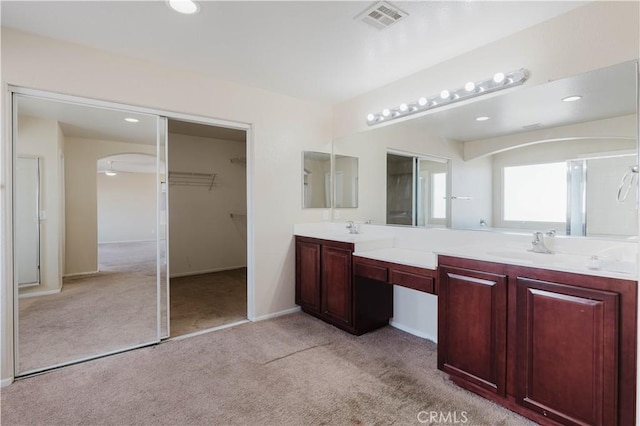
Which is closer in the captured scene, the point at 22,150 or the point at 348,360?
the point at 22,150

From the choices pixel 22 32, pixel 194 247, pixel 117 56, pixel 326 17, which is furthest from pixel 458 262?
pixel 194 247

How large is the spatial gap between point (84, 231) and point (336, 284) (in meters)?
2.32

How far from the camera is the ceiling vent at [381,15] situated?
1.91 m

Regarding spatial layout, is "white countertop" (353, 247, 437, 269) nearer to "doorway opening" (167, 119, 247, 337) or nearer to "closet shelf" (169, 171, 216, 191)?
"doorway opening" (167, 119, 247, 337)

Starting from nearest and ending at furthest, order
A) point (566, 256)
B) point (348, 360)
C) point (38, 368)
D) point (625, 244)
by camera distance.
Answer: point (625, 244) < point (566, 256) < point (38, 368) < point (348, 360)

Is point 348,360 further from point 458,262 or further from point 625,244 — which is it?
point 625,244

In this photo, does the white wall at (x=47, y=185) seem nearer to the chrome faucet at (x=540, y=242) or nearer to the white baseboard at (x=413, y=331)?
the white baseboard at (x=413, y=331)

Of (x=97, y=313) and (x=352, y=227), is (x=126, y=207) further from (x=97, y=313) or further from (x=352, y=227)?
(x=352, y=227)

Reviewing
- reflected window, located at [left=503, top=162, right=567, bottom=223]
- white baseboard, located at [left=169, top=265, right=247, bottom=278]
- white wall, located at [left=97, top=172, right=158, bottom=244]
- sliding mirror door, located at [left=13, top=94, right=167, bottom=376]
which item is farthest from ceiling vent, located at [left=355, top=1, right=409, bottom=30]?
white baseboard, located at [left=169, top=265, right=247, bottom=278]

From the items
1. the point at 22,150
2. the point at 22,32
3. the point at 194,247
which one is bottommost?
the point at 194,247

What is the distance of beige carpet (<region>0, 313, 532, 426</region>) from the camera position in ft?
6.04

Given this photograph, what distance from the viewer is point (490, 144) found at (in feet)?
8.00

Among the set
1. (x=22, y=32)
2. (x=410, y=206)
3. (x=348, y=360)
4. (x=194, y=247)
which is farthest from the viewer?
(x=194, y=247)

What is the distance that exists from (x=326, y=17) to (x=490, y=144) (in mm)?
1501
